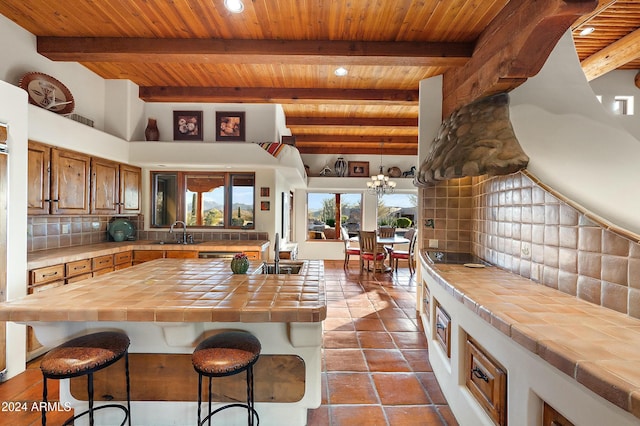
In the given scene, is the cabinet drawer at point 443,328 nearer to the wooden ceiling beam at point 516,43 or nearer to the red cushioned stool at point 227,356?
the red cushioned stool at point 227,356

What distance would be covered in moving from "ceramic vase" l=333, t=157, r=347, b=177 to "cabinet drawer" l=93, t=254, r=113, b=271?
17.8 ft

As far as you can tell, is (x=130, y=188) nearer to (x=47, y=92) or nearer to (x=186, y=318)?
(x=47, y=92)

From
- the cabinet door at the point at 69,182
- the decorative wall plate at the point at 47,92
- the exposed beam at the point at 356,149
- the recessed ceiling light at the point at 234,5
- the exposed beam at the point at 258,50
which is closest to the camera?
the recessed ceiling light at the point at 234,5

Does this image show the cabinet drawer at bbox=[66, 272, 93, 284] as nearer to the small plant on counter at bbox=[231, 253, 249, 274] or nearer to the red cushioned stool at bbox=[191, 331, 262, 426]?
the small plant on counter at bbox=[231, 253, 249, 274]

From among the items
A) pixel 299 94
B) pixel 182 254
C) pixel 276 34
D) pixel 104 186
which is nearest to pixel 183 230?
pixel 182 254

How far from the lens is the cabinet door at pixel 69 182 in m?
3.20

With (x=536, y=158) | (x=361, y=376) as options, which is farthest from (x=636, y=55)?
(x=361, y=376)

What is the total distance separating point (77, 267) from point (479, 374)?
3.78 meters

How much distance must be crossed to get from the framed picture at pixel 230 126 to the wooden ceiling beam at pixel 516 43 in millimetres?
3096

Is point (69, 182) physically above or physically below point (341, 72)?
below

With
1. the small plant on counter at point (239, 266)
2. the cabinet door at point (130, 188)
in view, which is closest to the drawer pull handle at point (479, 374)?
the small plant on counter at point (239, 266)

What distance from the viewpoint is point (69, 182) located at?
11.1 ft

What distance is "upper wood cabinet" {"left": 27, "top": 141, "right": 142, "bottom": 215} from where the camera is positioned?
3.01m

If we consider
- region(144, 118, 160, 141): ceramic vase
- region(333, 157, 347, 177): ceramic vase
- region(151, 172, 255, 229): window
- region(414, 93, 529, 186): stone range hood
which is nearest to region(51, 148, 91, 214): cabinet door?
region(144, 118, 160, 141): ceramic vase
